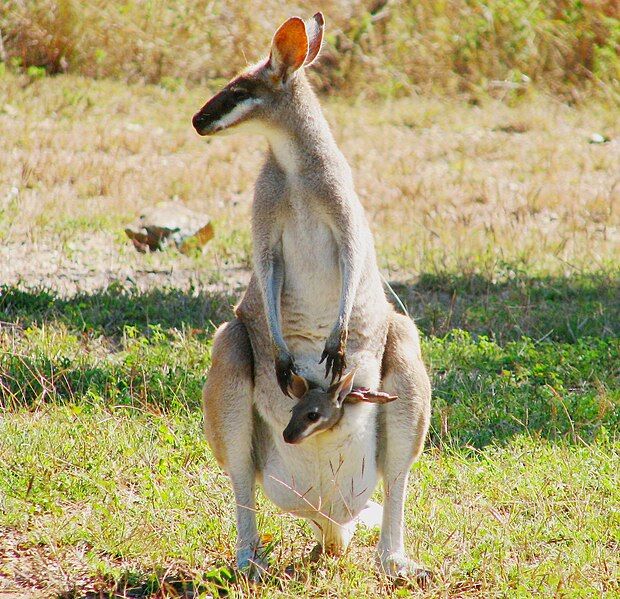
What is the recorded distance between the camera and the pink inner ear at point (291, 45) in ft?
11.5

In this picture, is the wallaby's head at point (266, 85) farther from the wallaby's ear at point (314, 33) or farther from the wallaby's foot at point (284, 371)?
the wallaby's foot at point (284, 371)

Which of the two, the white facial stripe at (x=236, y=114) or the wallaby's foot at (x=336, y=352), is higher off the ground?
the white facial stripe at (x=236, y=114)

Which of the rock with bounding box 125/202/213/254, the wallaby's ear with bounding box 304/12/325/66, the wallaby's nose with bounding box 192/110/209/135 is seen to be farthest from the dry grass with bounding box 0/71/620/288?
the wallaby's nose with bounding box 192/110/209/135

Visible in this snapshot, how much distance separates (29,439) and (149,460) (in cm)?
54

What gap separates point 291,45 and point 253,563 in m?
1.82

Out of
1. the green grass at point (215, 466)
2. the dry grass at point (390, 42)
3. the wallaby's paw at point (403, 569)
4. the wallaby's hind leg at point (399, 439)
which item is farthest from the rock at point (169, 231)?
the dry grass at point (390, 42)

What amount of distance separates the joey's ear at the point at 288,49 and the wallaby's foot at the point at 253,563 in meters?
1.70

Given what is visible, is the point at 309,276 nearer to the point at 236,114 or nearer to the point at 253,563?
the point at 236,114

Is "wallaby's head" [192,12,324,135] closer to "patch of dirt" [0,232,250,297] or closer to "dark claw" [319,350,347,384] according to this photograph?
"dark claw" [319,350,347,384]

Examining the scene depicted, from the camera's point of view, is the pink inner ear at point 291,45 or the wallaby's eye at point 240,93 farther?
the wallaby's eye at point 240,93

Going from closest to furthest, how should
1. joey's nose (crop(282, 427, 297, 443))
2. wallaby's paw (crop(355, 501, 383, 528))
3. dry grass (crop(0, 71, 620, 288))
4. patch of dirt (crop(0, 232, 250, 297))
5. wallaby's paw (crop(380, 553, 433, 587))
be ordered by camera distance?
joey's nose (crop(282, 427, 297, 443)) < wallaby's paw (crop(380, 553, 433, 587)) < wallaby's paw (crop(355, 501, 383, 528)) < patch of dirt (crop(0, 232, 250, 297)) < dry grass (crop(0, 71, 620, 288))

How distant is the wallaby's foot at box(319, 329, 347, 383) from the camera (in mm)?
3496

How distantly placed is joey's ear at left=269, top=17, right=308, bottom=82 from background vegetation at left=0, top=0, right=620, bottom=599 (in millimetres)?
641

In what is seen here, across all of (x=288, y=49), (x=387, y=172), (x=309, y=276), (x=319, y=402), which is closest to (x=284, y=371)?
(x=319, y=402)
